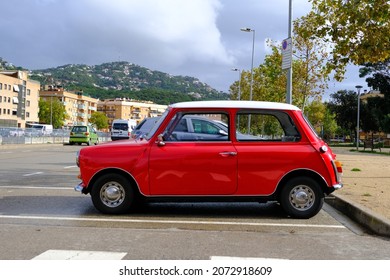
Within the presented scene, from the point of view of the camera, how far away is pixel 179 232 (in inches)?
251

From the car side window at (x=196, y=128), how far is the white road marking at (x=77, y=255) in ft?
8.73

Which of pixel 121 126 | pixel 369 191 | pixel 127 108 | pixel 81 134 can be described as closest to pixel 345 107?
pixel 121 126

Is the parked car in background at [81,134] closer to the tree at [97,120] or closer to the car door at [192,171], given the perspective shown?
the car door at [192,171]

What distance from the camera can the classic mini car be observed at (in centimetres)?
726

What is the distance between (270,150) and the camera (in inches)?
291

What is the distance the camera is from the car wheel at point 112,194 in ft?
24.2

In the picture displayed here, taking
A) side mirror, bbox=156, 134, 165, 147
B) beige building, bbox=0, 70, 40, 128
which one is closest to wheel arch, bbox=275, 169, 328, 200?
side mirror, bbox=156, 134, 165, 147

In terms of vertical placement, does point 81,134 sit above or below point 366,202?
above

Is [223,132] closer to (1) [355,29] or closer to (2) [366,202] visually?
(2) [366,202]

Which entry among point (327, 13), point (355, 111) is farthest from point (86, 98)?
point (327, 13)

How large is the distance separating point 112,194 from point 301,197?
2915 millimetres

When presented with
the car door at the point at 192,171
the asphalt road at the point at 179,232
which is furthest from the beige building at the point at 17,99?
the car door at the point at 192,171

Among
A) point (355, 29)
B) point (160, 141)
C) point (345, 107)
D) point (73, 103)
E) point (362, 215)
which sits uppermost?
point (73, 103)

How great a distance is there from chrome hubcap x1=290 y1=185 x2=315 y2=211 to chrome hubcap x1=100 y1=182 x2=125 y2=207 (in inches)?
103
